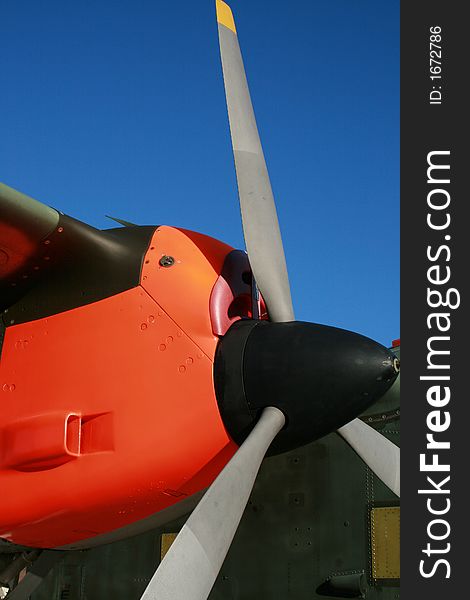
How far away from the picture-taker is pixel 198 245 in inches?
287

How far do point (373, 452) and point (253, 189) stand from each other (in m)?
2.85

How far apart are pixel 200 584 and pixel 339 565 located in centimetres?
414

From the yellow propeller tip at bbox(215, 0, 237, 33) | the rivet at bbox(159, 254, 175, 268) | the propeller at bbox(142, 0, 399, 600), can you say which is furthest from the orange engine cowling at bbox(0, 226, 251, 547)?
the yellow propeller tip at bbox(215, 0, 237, 33)

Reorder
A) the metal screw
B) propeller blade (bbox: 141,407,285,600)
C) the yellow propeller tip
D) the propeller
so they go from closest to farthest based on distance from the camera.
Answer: propeller blade (bbox: 141,407,285,600), the propeller, the metal screw, the yellow propeller tip

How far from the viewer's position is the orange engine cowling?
21.3 feet

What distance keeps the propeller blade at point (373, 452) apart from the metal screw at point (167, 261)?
2328 millimetres

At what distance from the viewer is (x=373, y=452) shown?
7.58m

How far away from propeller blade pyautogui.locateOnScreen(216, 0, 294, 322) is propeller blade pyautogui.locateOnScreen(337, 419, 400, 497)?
1414mm

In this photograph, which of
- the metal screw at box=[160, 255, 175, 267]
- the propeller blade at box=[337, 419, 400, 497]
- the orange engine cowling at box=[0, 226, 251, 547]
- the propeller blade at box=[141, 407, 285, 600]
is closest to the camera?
the propeller blade at box=[141, 407, 285, 600]

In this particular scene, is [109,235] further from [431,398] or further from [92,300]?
[431,398]

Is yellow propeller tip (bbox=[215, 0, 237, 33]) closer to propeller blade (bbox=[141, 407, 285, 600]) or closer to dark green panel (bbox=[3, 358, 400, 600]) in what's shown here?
propeller blade (bbox=[141, 407, 285, 600])

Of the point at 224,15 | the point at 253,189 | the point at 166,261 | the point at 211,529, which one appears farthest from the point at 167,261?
the point at 224,15

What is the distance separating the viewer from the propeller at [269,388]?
5715 millimetres

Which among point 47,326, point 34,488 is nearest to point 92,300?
point 47,326
